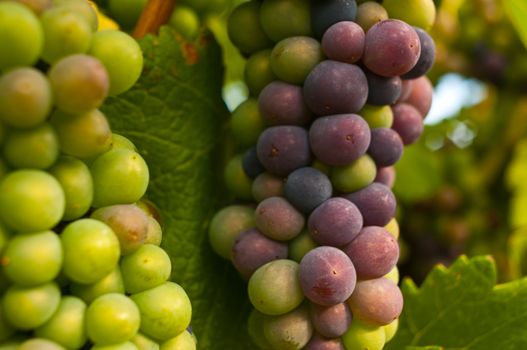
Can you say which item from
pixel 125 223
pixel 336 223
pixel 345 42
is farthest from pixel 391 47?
pixel 125 223

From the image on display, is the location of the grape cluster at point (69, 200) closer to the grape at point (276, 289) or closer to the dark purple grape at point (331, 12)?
the grape at point (276, 289)

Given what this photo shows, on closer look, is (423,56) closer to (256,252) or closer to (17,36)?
(256,252)

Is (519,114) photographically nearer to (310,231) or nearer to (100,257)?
(310,231)

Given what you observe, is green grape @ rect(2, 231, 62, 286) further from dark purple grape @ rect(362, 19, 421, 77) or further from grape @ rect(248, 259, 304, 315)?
dark purple grape @ rect(362, 19, 421, 77)

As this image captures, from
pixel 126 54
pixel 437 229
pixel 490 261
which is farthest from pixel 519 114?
pixel 126 54

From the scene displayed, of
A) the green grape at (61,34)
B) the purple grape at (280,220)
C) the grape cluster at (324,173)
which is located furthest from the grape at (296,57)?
the green grape at (61,34)

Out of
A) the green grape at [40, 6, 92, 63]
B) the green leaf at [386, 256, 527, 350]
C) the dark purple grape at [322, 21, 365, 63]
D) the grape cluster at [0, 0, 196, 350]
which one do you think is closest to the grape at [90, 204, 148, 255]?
the grape cluster at [0, 0, 196, 350]
